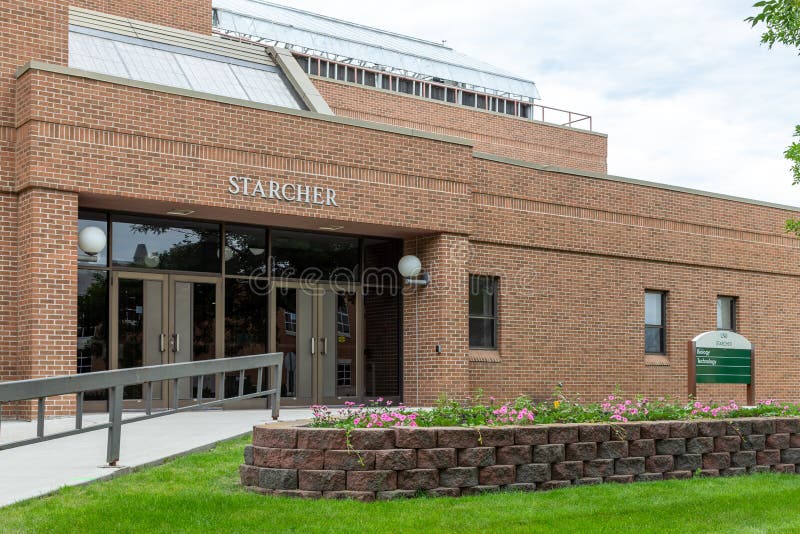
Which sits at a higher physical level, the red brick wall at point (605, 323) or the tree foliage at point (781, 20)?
the tree foliage at point (781, 20)

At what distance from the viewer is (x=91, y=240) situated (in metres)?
15.2

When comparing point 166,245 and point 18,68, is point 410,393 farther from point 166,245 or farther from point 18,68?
point 18,68

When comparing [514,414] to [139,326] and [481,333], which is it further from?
[481,333]

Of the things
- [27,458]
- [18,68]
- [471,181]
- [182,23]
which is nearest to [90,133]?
[18,68]

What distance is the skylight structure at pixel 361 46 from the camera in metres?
35.9

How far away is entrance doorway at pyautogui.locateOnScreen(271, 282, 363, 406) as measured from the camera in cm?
1812

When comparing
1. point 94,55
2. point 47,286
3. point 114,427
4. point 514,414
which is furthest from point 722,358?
point 114,427

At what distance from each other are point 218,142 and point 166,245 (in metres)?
2.09

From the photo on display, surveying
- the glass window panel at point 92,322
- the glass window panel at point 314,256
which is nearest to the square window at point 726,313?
the glass window panel at point 314,256

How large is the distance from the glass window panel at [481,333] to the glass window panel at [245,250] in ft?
14.5

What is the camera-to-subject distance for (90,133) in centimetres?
1477

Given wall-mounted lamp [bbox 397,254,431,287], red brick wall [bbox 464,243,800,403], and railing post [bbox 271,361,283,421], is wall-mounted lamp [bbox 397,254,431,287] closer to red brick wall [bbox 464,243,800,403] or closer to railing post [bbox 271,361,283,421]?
red brick wall [bbox 464,243,800,403]

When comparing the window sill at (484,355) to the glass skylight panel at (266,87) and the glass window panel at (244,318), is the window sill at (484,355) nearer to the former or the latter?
the glass window panel at (244,318)

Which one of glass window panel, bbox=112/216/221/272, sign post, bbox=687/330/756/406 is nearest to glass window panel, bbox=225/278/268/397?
glass window panel, bbox=112/216/221/272
